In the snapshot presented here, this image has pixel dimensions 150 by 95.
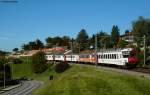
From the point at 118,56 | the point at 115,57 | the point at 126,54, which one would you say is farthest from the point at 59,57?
the point at 126,54

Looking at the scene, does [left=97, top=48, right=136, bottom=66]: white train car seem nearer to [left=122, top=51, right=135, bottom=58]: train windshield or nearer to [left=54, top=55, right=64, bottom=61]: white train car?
[left=122, top=51, right=135, bottom=58]: train windshield

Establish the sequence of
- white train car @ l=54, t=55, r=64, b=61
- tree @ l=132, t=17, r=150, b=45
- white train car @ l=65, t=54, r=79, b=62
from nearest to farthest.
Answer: white train car @ l=65, t=54, r=79, b=62 < white train car @ l=54, t=55, r=64, b=61 < tree @ l=132, t=17, r=150, b=45

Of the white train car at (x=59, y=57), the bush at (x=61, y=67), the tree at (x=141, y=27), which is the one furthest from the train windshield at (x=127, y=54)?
the tree at (x=141, y=27)

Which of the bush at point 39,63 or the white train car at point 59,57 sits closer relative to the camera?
the bush at point 39,63

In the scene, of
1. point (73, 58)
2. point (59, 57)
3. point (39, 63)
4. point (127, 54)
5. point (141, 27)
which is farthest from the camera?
point (141, 27)

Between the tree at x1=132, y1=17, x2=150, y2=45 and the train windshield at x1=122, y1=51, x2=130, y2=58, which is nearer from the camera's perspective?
the train windshield at x1=122, y1=51, x2=130, y2=58

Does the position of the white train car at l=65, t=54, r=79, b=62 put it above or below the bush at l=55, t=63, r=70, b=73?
above

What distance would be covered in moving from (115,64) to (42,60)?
7597cm

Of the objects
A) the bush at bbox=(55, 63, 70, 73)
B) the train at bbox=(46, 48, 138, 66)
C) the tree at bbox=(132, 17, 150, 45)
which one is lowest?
the bush at bbox=(55, 63, 70, 73)

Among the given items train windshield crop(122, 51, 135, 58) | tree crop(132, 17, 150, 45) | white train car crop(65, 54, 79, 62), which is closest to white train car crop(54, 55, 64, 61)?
white train car crop(65, 54, 79, 62)

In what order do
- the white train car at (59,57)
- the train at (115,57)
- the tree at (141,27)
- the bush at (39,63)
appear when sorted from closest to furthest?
the train at (115,57) < the bush at (39,63) < the white train car at (59,57) < the tree at (141,27)

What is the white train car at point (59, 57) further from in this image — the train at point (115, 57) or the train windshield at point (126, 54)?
the train windshield at point (126, 54)

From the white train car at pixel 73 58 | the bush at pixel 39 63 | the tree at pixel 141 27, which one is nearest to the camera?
the white train car at pixel 73 58

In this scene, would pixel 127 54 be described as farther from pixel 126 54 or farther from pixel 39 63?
pixel 39 63
